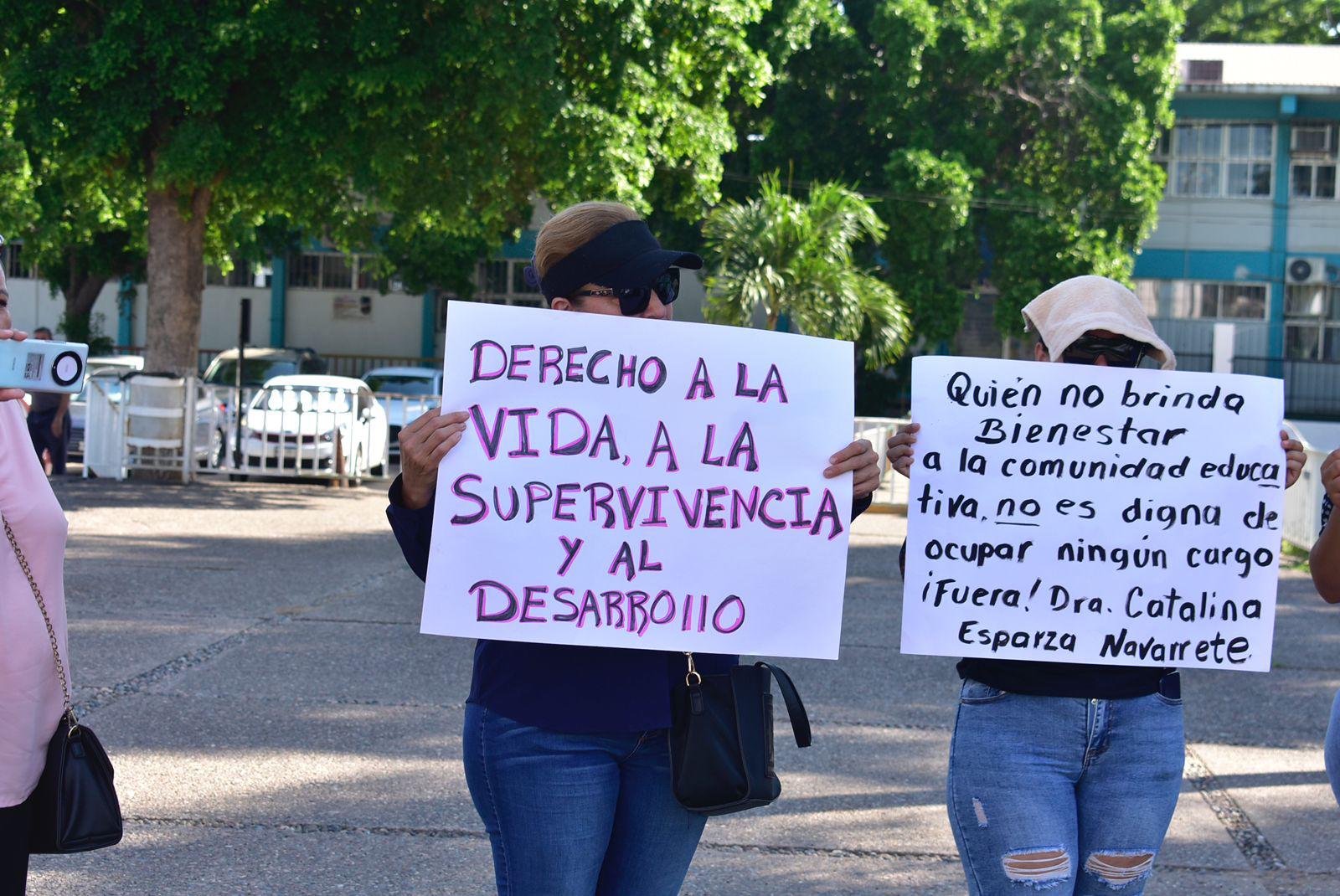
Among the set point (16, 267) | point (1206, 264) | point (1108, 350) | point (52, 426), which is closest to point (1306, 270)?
point (1206, 264)

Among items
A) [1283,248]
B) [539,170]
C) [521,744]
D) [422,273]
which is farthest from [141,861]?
[1283,248]

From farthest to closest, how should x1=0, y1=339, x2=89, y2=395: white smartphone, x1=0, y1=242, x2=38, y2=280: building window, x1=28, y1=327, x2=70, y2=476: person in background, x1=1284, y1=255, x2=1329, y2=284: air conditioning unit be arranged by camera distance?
x1=0, y1=242, x2=38, y2=280: building window
x1=1284, y1=255, x2=1329, y2=284: air conditioning unit
x1=28, y1=327, x2=70, y2=476: person in background
x1=0, y1=339, x2=89, y2=395: white smartphone

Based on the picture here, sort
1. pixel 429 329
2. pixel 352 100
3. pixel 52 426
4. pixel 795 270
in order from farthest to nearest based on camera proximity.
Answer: pixel 429 329 < pixel 795 270 < pixel 52 426 < pixel 352 100

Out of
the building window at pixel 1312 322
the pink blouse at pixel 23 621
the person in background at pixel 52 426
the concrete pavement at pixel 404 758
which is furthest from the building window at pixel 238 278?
the pink blouse at pixel 23 621

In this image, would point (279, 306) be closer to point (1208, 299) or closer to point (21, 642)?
point (1208, 299)

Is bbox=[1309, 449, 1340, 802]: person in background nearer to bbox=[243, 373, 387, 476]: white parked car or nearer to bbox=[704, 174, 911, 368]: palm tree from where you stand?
bbox=[243, 373, 387, 476]: white parked car

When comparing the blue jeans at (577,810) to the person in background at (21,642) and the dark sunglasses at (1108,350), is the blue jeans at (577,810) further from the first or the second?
the dark sunglasses at (1108,350)

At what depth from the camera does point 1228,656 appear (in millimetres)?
3234

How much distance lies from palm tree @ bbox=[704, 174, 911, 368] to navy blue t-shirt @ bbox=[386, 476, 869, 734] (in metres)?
17.5

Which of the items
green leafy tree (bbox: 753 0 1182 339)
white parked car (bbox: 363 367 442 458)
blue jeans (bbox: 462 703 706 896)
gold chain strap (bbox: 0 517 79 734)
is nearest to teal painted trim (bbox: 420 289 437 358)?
green leafy tree (bbox: 753 0 1182 339)

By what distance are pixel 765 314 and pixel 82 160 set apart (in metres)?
9.78

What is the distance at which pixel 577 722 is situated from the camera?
2.71 meters

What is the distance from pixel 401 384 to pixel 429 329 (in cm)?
1502

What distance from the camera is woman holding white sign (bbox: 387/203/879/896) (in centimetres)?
271
